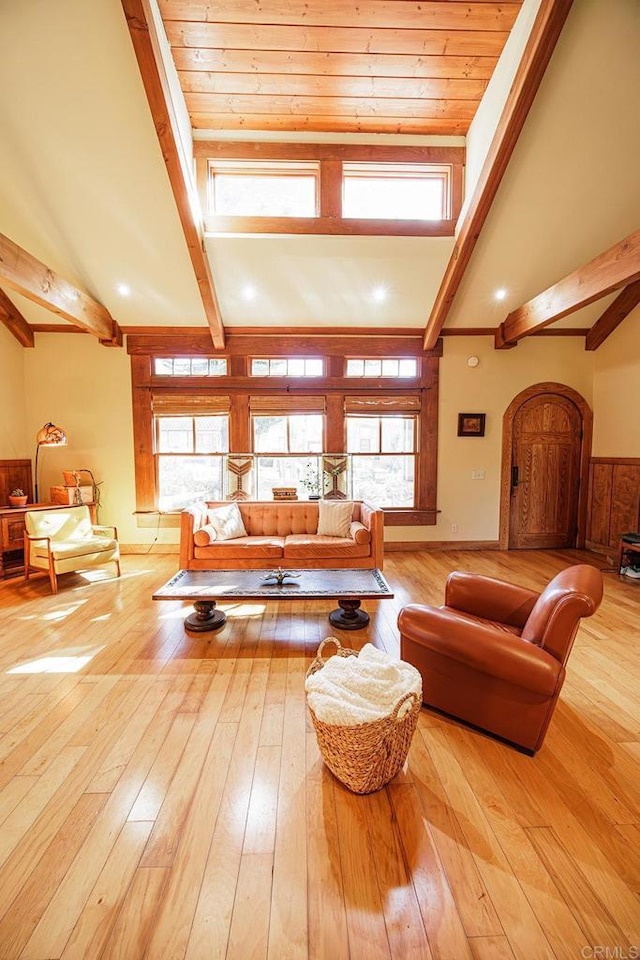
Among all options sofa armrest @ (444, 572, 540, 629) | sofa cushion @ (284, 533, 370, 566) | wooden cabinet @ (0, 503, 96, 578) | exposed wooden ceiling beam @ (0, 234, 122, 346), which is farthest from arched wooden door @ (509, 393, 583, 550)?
wooden cabinet @ (0, 503, 96, 578)

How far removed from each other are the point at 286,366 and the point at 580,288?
3373 millimetres

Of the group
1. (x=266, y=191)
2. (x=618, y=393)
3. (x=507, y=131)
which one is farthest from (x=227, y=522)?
(x=618, y=393)

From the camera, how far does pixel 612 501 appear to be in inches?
206

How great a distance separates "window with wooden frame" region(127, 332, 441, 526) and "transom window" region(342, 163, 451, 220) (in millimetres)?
1489

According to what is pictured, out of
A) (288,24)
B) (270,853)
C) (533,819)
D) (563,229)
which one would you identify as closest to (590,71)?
(563,229)

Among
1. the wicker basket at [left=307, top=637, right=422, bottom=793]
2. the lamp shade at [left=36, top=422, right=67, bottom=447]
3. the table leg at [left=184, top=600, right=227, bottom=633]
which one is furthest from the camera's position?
the lamp shade at [left=36, top=422, right=67, bottom=447]

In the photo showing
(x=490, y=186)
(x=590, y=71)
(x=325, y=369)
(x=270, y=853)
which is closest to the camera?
(x=270, y=853)

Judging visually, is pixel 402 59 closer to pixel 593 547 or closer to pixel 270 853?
pixel 270 853

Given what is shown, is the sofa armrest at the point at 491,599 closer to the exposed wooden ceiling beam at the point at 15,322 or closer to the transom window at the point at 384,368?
the transom window at the point at 384,368

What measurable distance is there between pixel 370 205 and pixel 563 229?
1982mm

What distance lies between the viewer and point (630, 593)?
3.94m

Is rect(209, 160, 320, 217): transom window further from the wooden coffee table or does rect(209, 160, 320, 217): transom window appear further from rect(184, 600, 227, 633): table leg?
rect(184, 600, 227, 633): table leg

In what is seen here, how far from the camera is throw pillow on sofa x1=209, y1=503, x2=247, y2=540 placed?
4.09 meters

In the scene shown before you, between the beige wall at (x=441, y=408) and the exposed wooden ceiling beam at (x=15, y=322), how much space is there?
0.41 ft
